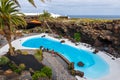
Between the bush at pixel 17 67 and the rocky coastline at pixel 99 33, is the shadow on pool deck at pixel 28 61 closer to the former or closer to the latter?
the bush at pixel 17 67

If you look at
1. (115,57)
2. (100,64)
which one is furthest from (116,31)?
(100,64)

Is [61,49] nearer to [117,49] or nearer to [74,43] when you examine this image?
[74,43]

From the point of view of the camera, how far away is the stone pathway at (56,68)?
989 inches

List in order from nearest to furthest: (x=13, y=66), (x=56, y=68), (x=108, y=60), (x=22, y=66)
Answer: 1. (x=22, y=66)
2. (x=13, y=66)
3. (x=56, y=68)
4. (x=108, y=60)

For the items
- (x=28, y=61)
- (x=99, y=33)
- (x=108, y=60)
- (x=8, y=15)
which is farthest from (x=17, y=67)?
(x=99, y=33)

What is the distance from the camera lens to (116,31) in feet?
133

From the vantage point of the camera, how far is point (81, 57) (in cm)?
3709

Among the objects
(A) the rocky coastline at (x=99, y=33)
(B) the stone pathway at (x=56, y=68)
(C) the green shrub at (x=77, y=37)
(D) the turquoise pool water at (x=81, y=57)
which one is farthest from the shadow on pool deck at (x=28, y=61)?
(C) the green shrub at (x=77, y=37)

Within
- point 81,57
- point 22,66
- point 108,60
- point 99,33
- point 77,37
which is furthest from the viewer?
point 77,37

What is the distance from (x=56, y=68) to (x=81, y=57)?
34.9 feet

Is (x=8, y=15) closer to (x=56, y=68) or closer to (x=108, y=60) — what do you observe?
(x=56, y=68)

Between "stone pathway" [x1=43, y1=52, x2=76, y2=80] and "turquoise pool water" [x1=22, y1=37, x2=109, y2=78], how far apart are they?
2.98m

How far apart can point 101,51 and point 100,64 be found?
654cm

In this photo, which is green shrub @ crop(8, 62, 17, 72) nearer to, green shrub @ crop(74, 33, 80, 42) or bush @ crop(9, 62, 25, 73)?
bush @ crop(9, 62, 25, 73)
